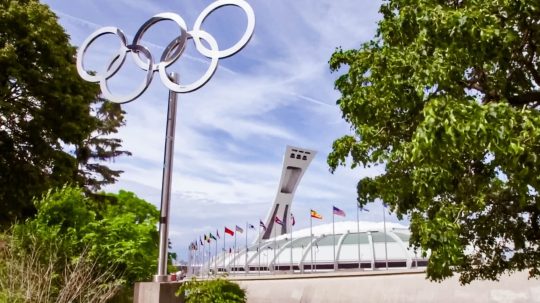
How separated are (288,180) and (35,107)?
86911 mm

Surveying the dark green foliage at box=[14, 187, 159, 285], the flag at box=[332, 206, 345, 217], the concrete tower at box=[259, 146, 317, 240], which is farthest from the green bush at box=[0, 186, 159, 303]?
the concrete tower at box=[259, 146, 317, 240]

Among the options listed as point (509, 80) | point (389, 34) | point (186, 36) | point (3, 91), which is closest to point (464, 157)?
point (509, 80)

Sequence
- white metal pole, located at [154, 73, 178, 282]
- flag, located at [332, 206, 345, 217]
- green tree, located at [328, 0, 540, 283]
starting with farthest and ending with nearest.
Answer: flag, located at [332, 206, 345, 217], white metal pole, located at [154, 73, 178, 282], green tree, located at [328, 0, 540, 283]

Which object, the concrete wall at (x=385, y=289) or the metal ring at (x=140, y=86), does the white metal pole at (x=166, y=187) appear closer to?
the metal ring at (x=140, y=86)

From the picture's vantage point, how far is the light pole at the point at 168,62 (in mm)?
14141

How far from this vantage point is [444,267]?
8406 mm

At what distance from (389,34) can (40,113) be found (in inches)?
792

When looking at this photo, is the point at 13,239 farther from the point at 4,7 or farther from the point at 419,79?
the point at 419,79

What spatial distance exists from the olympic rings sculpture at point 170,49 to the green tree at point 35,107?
812cm

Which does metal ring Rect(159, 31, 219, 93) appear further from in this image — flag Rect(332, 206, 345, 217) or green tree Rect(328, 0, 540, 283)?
flag Rect(332, 206, 345, 217)

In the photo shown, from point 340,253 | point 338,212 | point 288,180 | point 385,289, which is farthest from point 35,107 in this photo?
point 288,180

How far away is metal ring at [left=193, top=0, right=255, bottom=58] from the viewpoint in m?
14.1

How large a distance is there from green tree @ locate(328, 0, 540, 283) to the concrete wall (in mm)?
4823

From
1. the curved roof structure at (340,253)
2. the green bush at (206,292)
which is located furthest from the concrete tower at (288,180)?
the green bush at (206,292)
